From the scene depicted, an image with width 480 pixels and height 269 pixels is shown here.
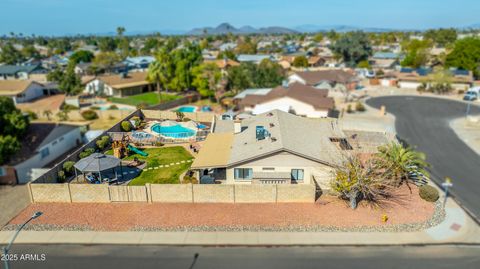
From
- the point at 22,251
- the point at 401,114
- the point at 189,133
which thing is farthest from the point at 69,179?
the point at 401,114

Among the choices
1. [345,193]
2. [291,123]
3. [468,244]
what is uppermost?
[291,123]

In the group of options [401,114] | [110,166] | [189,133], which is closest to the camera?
[110,166]

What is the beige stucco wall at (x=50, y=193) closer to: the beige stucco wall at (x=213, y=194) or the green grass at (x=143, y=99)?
the beige stucco wall at (x=213, y=194)

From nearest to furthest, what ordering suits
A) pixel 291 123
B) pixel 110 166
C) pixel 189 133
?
pixel 110 166 < pixel 291 123 < pixel 189 133

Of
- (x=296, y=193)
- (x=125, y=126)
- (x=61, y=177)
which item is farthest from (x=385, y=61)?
(x=61, y=177)

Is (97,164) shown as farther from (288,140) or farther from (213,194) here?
(288,140)

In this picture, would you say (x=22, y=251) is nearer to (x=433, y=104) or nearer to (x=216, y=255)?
(x=216, y=255)
